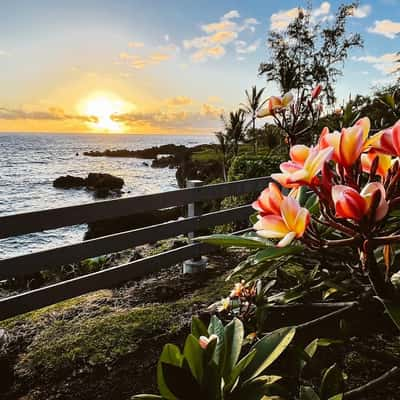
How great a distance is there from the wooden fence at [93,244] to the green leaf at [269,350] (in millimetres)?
1927

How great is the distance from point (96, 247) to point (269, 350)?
2.16m

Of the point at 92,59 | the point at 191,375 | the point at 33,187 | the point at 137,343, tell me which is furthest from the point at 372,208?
the point at 33,187

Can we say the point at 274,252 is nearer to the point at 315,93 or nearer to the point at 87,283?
the point at 315,93

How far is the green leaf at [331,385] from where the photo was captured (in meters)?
0.77

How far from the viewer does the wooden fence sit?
7.30 feet

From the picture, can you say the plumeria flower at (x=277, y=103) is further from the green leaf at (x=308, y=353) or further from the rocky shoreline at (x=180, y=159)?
the rocky shoreline at (x=180, y=159)

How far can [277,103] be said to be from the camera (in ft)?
2.93

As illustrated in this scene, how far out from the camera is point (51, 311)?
268cm

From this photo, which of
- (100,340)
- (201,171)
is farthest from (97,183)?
(100,340)

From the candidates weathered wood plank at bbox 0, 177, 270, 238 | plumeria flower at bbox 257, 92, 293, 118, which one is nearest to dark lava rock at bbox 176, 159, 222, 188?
weathered wood plank at bbox 0, 177, 270, 238

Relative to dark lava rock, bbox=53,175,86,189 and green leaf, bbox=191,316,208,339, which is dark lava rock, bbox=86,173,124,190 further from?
green leaf, bbox=191,316,208,339

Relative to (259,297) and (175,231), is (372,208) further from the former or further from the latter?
(175,231)

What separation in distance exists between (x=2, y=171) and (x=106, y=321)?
1255 inches

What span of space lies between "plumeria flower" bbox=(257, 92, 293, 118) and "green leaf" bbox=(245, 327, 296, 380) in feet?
1.66
